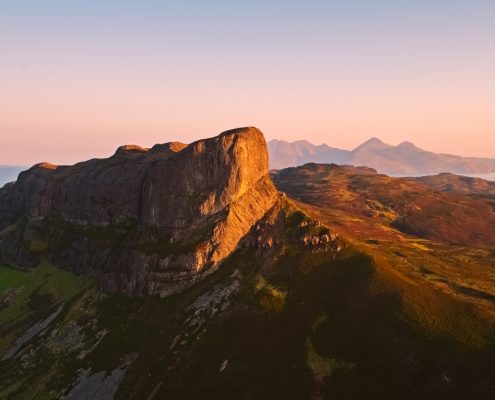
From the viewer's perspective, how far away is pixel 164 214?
351 ft

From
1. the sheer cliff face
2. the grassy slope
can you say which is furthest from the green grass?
the grassy slope

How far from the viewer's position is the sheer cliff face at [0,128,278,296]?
322 feet

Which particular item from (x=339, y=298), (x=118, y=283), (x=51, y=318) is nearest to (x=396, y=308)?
(x=339, y=298)

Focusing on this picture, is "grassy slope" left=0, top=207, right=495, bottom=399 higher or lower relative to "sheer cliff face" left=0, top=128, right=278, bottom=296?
lower

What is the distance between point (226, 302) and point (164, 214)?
Result: 1315 inches

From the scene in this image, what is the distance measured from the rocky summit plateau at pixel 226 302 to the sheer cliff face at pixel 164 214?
14.4 inches

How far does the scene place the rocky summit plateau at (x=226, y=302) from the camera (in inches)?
2393

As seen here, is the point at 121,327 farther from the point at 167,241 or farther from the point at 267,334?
the point at 267,334

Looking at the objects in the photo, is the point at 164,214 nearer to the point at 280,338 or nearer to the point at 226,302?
the point at 226,302

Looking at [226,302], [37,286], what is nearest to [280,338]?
[226,302]

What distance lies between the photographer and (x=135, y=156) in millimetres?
149250

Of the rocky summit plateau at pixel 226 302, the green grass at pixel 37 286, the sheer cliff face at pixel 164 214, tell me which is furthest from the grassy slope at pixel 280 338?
the green grass at pixel 37 286

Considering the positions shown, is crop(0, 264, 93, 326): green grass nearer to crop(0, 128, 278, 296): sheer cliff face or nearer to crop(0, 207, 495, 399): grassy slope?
crop(0, 128, 278, 296): sheer cliff face

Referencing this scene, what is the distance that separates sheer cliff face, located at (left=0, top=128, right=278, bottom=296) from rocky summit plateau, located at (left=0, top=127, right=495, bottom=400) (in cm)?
37
